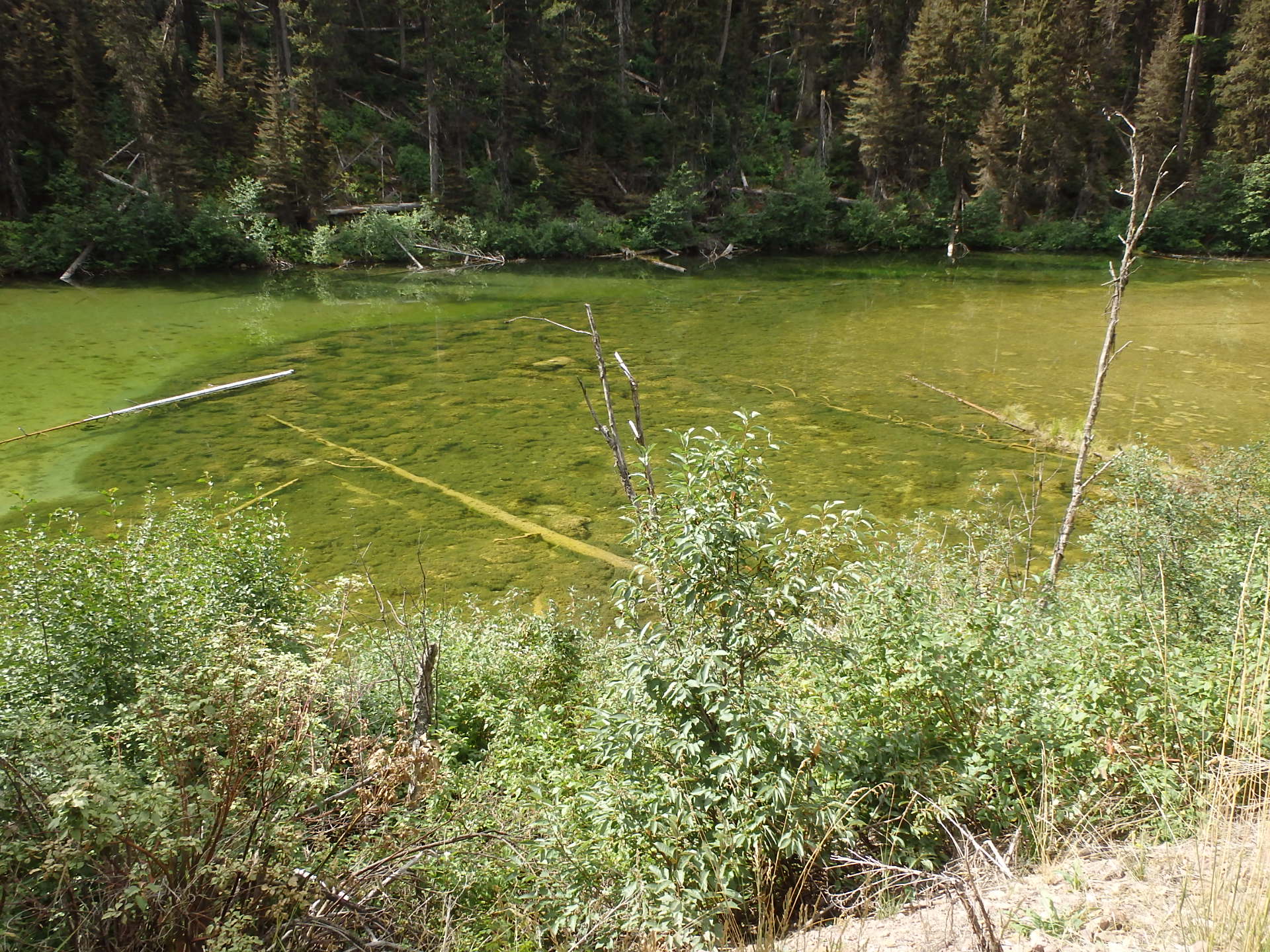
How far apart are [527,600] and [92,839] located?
509 centimetres

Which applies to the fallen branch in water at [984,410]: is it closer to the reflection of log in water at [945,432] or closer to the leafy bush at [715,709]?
the reflection of log in water at [945,432]

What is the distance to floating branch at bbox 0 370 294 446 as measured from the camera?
11445 mm

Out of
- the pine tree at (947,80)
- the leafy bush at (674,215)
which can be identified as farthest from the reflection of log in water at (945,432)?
the pine tree at (947,80)

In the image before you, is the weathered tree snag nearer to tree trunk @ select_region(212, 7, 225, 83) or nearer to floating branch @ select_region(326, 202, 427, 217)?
floating branch @ select_region(326, 202, 427, 217)

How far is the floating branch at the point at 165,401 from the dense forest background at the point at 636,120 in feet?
42.8

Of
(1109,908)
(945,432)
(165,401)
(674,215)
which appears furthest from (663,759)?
(674,215)

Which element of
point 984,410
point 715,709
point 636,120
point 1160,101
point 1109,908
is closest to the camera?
point 1109,908

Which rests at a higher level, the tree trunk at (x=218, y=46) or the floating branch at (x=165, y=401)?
the tree trunk at (x=218, y=46)

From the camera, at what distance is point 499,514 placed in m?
9.42

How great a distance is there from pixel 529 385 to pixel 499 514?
5.65 m

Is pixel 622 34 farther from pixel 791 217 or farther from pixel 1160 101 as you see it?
pixel 1160 101

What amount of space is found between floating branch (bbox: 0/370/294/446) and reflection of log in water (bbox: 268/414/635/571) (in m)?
2.55

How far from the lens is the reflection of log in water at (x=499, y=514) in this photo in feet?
27.8

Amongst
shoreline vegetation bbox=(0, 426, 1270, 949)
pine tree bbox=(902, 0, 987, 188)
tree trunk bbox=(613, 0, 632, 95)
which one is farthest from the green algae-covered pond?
tree trunk bbox=(613, 0, 632, 95)
